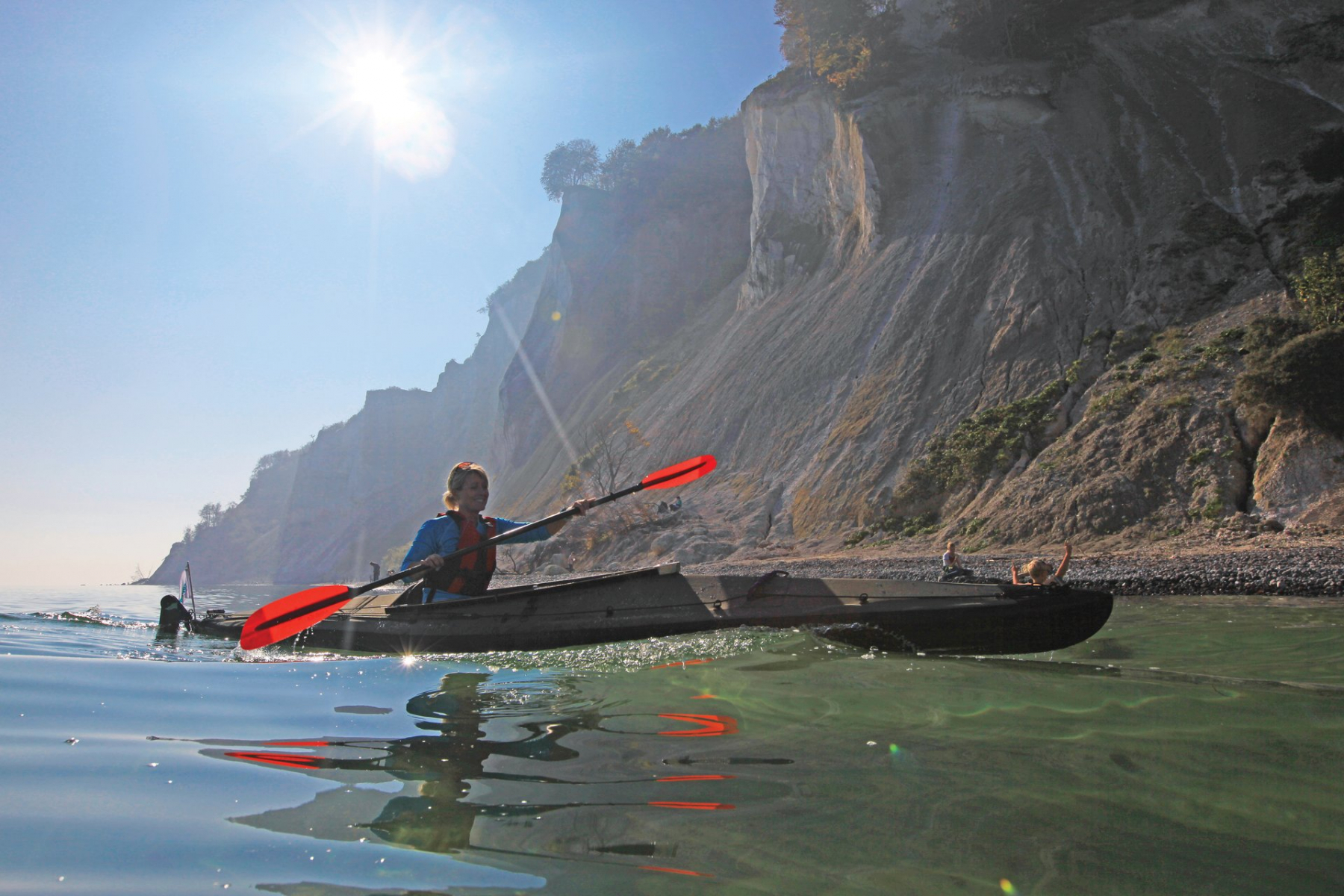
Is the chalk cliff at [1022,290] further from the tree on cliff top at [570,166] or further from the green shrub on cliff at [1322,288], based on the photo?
the tree on cliff top at [570,166]

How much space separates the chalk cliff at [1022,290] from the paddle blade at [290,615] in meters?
14.4

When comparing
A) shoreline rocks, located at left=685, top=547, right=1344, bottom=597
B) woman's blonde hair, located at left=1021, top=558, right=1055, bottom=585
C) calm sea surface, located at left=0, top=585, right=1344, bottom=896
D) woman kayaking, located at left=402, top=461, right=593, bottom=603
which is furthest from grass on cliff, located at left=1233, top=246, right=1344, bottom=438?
woman kayaking, located at left=402, top=461, right=593, bottom=603

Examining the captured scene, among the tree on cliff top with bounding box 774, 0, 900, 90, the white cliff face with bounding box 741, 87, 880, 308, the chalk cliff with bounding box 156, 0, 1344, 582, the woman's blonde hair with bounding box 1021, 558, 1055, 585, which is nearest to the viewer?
the woman's blonde hair with bounding box 1021, 558, 1055, 585

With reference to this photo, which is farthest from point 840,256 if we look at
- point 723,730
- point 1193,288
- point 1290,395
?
point 723,730

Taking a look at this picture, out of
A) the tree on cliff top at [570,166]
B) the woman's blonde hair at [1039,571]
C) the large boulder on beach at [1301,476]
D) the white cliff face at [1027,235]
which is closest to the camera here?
the woman's blonde hair at [1039,571]

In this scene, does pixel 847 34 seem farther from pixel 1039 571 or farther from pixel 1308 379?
pixel 1039 571

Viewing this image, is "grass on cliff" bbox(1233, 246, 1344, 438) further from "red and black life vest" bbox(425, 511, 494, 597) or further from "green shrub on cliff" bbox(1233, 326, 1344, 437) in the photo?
"red and black life vest" bbox(425, 511, 494, 597)

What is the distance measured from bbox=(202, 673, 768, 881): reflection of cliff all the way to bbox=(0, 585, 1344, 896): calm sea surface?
2 cm

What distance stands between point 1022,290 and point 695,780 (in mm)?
24227

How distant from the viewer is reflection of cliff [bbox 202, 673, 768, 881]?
2445mm

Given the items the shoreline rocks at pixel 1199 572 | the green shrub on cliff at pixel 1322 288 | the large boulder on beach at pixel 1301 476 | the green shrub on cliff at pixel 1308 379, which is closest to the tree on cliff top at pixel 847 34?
the green shrub on cliff at pixel 1322 288

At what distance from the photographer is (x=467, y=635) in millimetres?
7156

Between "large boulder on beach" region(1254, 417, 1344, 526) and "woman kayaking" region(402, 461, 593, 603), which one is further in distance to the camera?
"large boulder on beach" region(1254, 417, 1344, 526)

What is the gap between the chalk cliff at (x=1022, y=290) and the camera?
17250mm
